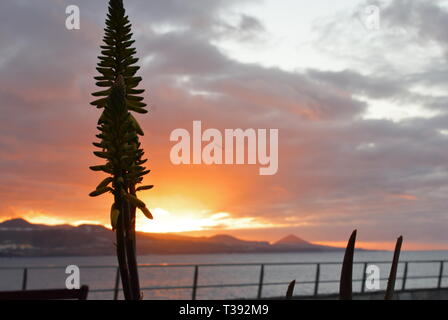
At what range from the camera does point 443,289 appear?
23.0 metres

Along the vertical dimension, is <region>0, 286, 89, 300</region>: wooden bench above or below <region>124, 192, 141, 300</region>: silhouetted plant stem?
below

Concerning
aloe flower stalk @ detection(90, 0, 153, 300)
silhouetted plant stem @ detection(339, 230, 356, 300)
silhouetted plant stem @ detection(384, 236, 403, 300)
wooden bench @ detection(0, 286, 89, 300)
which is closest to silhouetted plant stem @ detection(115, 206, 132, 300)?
aloe flower stalk @ detection(90, 0, 153, 300)

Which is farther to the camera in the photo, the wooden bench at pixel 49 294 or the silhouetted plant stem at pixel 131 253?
the wooden bench at pixel 49 294

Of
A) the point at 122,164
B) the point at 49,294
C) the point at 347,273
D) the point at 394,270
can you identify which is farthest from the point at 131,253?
the point at 49,294

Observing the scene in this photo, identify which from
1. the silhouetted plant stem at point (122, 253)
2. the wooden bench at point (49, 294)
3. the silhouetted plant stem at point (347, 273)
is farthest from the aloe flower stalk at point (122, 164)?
the wooden bench at point (49, 294)

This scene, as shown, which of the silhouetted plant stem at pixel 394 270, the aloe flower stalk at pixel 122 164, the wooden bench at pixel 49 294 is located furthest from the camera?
the wooden bench at pixel 49 294

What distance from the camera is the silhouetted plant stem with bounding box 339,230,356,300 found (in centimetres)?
104

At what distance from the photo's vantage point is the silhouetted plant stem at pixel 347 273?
1045 mm

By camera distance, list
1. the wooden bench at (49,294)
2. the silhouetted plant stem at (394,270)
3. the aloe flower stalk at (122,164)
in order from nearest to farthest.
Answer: the aloe flower stalk at (122,164), the silhouetted plant stem at (394,270), the wooden bench at (49,294)

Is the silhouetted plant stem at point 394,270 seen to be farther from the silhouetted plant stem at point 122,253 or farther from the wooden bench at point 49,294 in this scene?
the wooden bench at point 49,294

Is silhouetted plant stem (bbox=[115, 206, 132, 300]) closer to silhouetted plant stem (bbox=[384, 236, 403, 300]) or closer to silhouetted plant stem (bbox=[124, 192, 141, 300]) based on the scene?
silhouetted plant stem (bbox=[124, 192, 141, 300])
